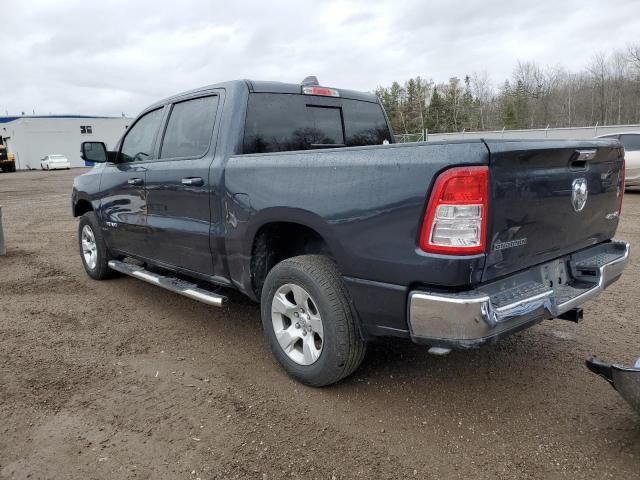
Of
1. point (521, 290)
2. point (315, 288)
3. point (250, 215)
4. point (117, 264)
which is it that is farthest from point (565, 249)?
point (117, 264)

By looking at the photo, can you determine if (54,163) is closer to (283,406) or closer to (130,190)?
(130,190)

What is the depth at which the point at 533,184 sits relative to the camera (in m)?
2.53

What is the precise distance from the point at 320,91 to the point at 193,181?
4.27ft

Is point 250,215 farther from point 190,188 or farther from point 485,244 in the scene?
point 485,244

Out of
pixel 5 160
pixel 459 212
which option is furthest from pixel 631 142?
pixel 5 160

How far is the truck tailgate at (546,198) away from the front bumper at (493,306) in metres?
0.09

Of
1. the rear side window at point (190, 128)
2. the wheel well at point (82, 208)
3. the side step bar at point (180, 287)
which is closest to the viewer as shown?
the side step bar at point (180, 287)

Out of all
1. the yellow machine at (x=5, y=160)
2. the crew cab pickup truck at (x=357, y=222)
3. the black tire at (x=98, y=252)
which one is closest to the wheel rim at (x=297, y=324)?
the crew cab pickup truck at (x=357, y=222)

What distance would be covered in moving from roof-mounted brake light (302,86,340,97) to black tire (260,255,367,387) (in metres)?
1.63

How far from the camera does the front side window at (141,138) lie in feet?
14.9

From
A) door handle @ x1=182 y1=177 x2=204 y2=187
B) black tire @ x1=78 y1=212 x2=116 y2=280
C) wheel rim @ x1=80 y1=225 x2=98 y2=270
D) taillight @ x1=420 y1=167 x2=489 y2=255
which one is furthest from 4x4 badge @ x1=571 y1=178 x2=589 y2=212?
wheel rim @ x1=80 y1=225 x2=98 y2=270

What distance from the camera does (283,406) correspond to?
2947 millimetres

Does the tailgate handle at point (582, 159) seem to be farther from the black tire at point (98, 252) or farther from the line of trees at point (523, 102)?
the line of trees at point (523, 102)

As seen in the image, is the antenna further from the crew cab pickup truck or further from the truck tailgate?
the truck tailgate
